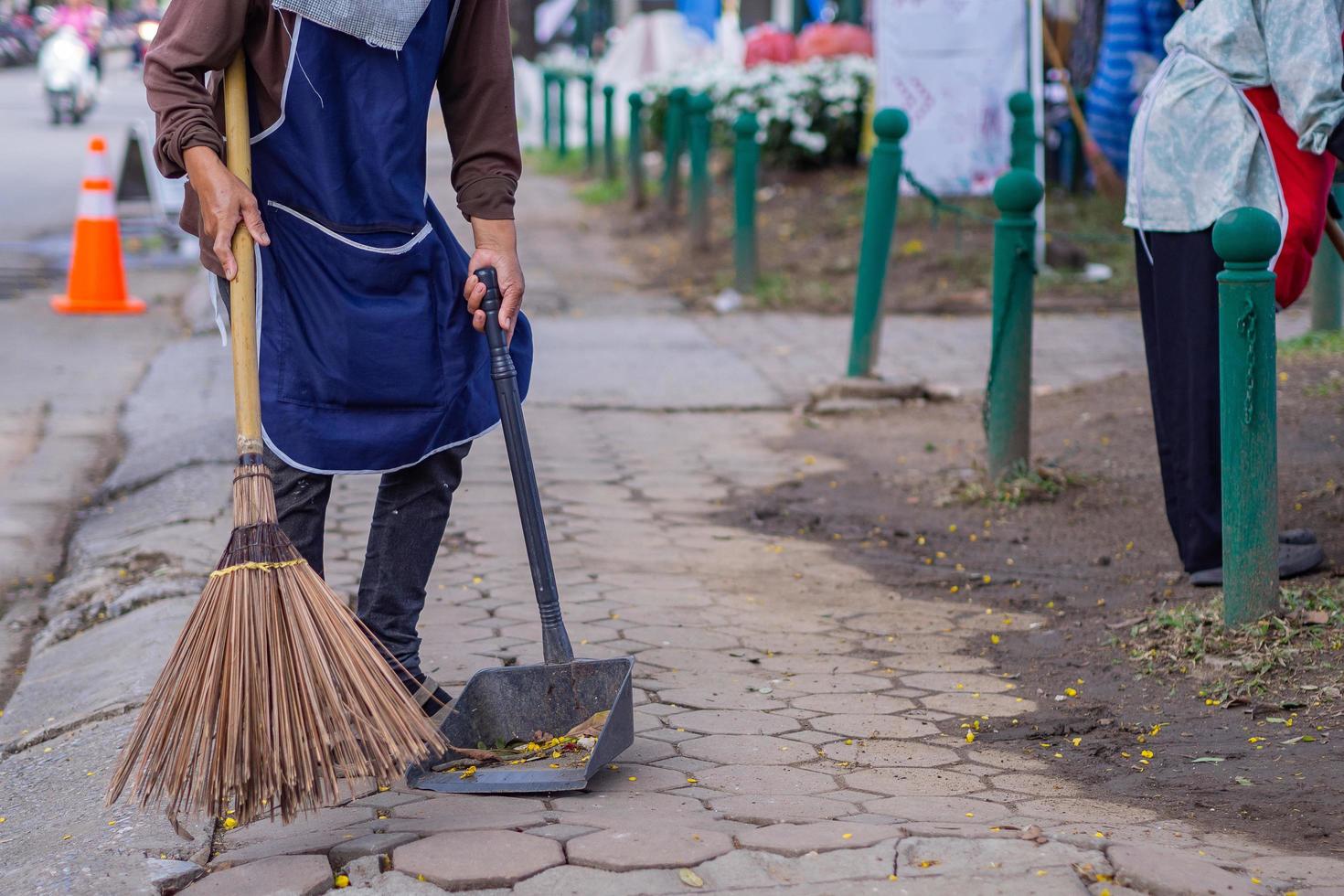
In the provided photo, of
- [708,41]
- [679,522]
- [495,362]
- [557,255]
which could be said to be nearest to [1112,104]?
[557,255]

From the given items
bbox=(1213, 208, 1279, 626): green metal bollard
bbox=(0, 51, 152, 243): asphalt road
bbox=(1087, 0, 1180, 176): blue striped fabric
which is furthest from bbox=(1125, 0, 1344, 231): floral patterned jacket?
bbox=(0, 51, 152, 243): asphalt road

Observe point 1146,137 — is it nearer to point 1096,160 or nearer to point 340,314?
point 340,314

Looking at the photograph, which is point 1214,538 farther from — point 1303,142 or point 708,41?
point 708,41

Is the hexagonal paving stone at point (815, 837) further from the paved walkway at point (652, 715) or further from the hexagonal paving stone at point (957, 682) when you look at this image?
the hexagonal paving stone at point (957, 682)

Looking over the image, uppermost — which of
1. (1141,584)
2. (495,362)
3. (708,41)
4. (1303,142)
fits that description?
(708,41)

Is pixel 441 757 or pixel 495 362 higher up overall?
pixel 495 362

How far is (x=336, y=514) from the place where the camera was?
4.96m

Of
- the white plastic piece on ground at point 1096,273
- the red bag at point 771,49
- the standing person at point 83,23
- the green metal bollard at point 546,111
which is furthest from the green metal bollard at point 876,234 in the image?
the standing person at point 83,23

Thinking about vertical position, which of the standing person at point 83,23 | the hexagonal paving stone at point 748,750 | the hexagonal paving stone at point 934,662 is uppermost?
the standing person at point 83,23

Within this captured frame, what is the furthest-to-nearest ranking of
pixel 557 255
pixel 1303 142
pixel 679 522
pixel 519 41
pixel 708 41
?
pixel 519 41 < pixel 708 41 < pixel 557 255 < pixel 679 522 < pixel 1303 142

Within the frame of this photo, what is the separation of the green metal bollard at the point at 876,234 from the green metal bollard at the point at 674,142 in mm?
4532

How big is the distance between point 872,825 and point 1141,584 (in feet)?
6.20

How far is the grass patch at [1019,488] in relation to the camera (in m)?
5.06

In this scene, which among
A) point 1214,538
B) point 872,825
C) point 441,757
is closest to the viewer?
point 872,825
